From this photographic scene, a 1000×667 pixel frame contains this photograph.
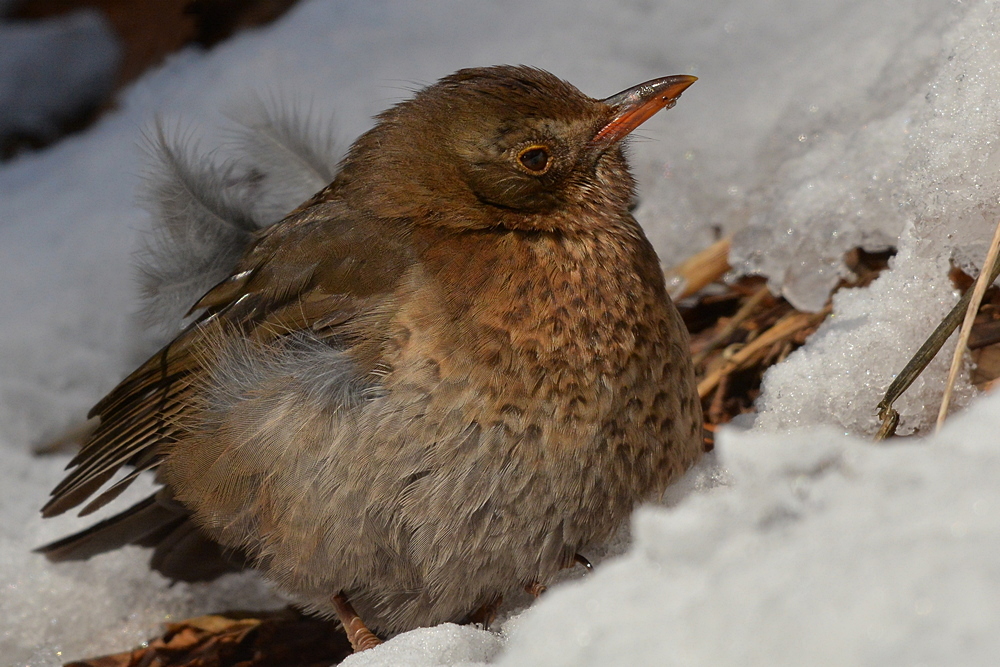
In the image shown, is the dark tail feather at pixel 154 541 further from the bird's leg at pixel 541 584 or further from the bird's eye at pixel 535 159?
the bird's eye at pixel 535 159

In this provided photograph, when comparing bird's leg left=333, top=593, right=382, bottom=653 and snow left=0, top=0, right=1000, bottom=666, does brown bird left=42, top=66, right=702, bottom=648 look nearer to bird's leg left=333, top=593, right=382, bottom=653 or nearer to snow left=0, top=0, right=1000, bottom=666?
bird's leg left=333, top=593, right=382, bottom=653

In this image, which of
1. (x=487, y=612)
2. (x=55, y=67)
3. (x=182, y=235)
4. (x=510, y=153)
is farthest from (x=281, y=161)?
(x=55, y=67)

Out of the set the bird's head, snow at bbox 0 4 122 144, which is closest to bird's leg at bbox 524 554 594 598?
the bird's head

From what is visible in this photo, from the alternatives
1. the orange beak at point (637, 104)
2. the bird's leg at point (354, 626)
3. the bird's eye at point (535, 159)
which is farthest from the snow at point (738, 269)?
the bird's eye at point (535, 159)

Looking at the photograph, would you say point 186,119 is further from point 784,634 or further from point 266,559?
point 784,634

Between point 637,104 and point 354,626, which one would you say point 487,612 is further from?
point 637,104

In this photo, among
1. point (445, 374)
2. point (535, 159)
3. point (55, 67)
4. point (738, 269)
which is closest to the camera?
point (445, 374)
